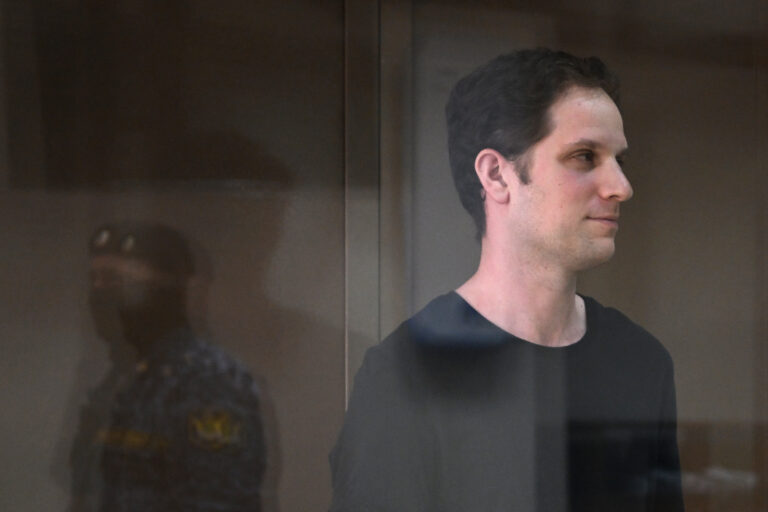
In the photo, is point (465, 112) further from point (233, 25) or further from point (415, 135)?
point (233, 25)

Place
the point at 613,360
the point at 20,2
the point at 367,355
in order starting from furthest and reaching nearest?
the point at 613,360
the point at 367,355
the point at 20,2

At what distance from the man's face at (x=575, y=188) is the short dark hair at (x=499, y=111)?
0.06 feet

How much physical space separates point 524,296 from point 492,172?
0.20 m

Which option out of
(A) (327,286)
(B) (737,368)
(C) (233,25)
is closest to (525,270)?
(A) (327,286)

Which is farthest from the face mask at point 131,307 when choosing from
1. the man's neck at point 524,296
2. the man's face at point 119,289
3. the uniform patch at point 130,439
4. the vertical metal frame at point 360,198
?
the man's neck at point 524,296

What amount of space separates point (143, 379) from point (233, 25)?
529 millimetres

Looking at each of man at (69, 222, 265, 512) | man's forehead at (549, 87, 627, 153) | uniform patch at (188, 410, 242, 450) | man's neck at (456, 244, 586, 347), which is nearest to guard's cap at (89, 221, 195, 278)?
man at (69, 222, 265, 512)

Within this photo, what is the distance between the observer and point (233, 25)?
132cm

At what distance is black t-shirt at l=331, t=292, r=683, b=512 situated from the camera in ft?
4.48

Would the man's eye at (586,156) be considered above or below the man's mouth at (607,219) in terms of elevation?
above

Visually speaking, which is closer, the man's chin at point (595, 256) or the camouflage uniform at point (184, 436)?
the camouflage uniform at point (184, 436)

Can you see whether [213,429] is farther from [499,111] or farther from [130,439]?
[499,111]

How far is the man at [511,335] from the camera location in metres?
1.37

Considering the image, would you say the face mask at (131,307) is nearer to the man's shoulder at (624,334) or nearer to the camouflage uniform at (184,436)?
the camouflage uniform at (184,436)
